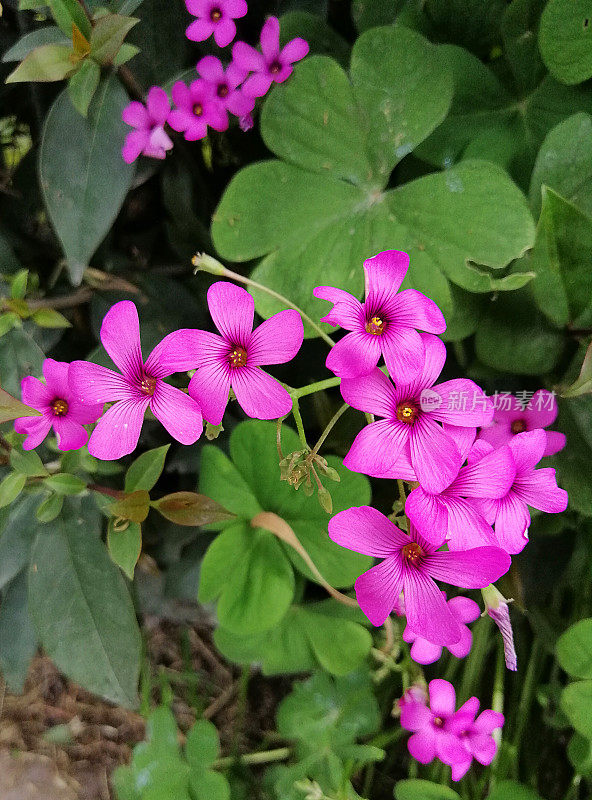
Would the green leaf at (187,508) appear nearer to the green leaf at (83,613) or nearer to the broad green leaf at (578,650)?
the green leaf at (83,613)

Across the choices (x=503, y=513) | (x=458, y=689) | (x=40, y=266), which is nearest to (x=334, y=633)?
(x=458, y=689)

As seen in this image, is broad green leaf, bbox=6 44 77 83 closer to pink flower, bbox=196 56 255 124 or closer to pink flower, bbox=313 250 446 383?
pink flower, bbox=196 56 255 124

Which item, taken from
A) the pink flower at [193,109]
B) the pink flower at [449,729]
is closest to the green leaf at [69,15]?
the pink flower at [193,109]

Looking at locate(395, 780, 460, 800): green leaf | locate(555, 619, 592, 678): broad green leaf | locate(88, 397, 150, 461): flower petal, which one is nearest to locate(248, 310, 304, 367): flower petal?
locate(88, 397, 150, 461): flower petal

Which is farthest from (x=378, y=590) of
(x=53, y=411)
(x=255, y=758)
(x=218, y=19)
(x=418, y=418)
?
(x=255, y=758)

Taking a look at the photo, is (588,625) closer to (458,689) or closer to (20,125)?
(458,689)
